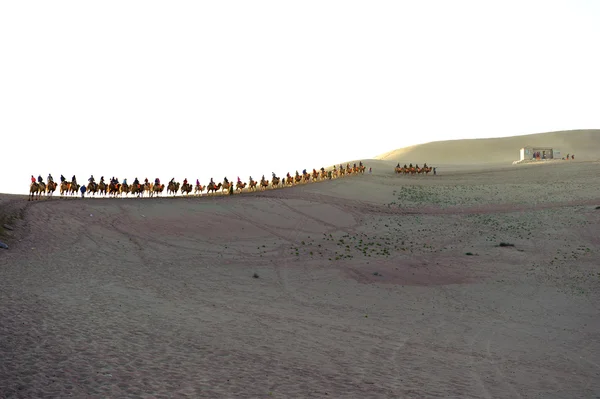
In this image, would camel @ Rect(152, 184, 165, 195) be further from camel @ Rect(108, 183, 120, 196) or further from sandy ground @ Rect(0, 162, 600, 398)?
sandy ground @ Rect(0, 162, 600, 398)

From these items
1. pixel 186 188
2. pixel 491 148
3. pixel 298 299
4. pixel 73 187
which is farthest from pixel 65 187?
pixel 491 148

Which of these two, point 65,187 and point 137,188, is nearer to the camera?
point 65,187

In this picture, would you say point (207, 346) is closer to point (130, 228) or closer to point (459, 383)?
point (459, 383)

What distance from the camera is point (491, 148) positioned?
12938 cm

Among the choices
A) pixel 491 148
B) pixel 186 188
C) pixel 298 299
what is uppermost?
pixel 491 148

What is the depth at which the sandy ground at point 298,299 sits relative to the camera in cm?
1156

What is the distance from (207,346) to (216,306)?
510 cm

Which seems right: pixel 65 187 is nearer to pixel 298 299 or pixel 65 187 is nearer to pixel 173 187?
pixel 173 187

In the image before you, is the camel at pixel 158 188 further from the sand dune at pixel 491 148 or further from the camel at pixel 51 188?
the sand dune at pixel 491 148

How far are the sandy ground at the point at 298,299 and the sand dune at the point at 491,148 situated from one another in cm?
7814

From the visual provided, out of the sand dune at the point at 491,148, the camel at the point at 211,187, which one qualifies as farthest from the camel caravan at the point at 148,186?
Result: the sand dune at the point at 491,148

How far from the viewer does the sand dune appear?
391 ft

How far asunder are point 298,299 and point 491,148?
392ft

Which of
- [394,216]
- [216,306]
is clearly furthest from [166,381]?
[394,216]
